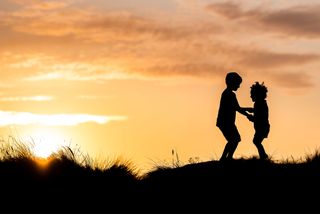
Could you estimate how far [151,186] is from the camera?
16484mm

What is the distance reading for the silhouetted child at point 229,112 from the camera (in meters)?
17.7

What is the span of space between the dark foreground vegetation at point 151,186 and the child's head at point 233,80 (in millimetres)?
2093

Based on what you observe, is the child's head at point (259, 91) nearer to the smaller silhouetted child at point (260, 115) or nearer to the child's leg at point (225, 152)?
the smaller silhouetted child at point (260, 115)

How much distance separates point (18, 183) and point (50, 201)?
87 cm

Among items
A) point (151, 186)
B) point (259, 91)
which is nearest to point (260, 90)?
point (259, 91)

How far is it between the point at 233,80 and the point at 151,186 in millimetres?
3783

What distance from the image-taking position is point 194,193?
16109 millimetres

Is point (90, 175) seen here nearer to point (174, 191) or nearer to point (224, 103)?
point (174, 191)

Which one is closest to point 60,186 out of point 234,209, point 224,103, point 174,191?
point 174,191

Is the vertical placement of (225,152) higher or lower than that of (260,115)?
lower

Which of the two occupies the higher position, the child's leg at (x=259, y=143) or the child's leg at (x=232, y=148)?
the child's leg at (x=259, y=143)

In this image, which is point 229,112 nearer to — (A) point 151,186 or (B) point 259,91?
(B) point 259,91

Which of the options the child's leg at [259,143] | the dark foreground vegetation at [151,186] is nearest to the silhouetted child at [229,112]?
the dark foreground vegetation at [151,186]

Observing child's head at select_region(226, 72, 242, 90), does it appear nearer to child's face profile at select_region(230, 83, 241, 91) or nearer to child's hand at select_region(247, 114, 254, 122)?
child's face profile at select_region(230, 83, 241, 91)
